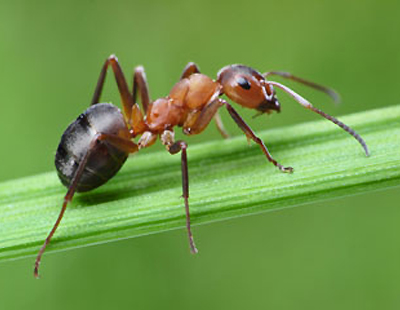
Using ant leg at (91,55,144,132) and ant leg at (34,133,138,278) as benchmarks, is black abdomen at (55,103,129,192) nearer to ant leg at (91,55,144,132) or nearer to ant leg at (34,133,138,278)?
ant leg at (34,133,138,278)

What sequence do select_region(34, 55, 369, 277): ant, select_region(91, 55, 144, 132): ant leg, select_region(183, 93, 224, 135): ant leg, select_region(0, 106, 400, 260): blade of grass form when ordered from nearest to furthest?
select_region(0, 106, 400, 260): blade of grass
select_region(34, 55, 369, 277): ant
select_region(183, 93, 224, 135): ant leg
select_region(91, 55, 144, 132): ant leg

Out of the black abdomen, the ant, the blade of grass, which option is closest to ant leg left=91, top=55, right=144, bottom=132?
the ant

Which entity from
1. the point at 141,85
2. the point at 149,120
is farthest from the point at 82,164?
the point at 141,85

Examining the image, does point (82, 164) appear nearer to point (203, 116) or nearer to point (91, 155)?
point (91, 155)

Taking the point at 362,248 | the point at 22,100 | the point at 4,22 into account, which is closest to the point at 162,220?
the point at 362,248

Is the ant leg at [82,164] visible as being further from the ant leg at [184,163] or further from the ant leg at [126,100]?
the ant leg at [126,100]

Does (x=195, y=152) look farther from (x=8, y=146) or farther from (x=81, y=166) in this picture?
(x=8, y=146)

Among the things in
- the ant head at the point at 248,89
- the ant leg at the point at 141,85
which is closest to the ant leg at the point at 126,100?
the ant leg at the point at 141,85
